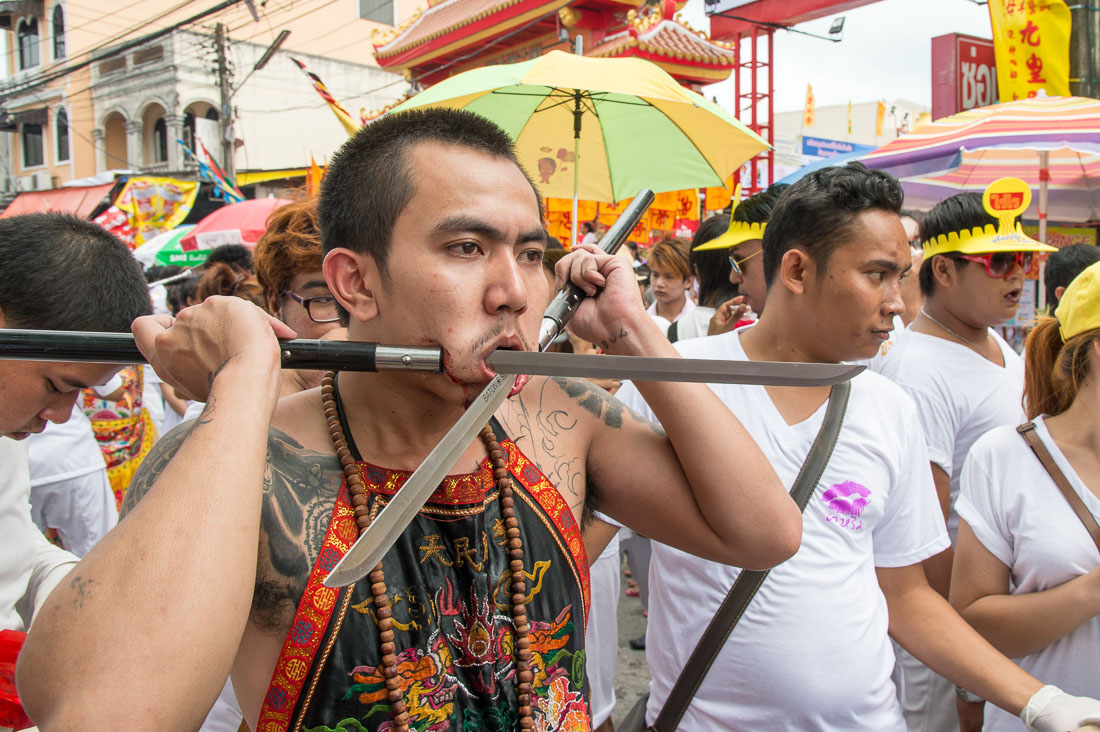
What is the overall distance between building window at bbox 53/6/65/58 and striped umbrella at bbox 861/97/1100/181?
33724 millimetres

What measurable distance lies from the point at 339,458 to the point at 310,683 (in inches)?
14.9

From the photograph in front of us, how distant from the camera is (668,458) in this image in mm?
1621

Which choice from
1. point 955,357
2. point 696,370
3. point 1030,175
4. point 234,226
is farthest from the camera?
point 234,226

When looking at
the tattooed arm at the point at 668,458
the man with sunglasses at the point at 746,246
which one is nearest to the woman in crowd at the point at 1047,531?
the tattooed arm at the point at 668,458

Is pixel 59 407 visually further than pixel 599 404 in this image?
Yes

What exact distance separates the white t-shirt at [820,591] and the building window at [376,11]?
1389 inches

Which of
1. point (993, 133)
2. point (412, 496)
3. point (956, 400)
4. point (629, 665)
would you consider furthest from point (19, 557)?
point (993, 133)

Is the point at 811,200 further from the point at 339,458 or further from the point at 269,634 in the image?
the point at 269,634

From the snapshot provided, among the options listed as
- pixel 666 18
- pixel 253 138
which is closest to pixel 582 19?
pixel 666 18

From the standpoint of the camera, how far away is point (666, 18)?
45.1ft

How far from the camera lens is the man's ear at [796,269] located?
249cm

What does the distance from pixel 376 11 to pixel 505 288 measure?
119ft

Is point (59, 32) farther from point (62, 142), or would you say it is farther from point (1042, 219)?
point (1042, 219)

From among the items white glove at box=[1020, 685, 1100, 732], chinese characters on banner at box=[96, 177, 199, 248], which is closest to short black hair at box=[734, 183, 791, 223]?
white glove at box=[1020, 685, 1100, 732]
